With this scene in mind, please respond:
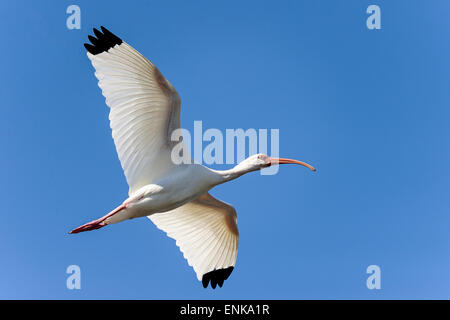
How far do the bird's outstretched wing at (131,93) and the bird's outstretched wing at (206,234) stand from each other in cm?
270

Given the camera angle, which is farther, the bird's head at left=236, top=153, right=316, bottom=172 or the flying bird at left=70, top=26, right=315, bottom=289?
the bird's head at left=236, top=153, right=316, bottom=172

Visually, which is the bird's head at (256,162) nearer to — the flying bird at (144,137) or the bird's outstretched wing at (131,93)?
the flying bird at (144,137)

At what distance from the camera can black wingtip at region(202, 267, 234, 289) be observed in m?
17.0

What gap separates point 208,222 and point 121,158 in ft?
10.5

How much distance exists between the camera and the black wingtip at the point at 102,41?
47.4 ft

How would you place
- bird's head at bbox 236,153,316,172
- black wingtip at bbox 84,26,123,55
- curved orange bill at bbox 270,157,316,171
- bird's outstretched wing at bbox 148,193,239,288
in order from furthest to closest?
bird's outstretched wing at bbox 148,193,239,288 → curved orange bill at bbox 270,157,316,171 → bird's head at bbox 236,153,316,172 → black wingtip at bbox 84,26,123,55

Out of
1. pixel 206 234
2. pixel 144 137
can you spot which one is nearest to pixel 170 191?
pixel 144 137

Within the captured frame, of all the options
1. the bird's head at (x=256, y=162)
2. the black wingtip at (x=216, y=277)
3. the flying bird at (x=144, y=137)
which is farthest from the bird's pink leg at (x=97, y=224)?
the black wingtip at (x=216, y=277)

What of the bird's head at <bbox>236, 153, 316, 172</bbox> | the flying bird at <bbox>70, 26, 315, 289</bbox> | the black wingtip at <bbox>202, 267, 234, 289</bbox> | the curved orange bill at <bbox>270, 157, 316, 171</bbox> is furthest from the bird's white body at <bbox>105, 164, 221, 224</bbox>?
the black wingtip at <bbox>202, 267, 234, 289</bbox>

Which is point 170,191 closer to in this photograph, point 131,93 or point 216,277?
point 131,93

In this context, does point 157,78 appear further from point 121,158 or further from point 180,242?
point 180,242

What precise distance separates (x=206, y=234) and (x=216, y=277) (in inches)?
42.3

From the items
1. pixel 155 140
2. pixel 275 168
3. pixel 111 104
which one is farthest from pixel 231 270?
pixel 111 104

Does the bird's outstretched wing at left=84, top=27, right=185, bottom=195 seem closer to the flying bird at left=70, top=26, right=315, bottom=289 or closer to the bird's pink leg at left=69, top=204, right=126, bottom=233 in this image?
the flying bird at left=70, top=26, right=315, bottom=289
